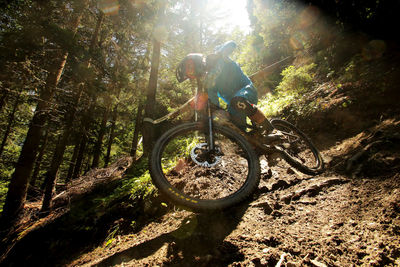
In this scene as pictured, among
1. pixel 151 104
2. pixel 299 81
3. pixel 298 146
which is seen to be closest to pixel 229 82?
pixel 298 146

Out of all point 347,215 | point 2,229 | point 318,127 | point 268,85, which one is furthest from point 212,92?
point 268,85

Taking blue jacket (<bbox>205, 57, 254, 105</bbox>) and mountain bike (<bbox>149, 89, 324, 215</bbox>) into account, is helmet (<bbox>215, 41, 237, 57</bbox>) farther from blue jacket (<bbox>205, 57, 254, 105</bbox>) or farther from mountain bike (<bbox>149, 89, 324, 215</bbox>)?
mountain bike (<bbox>149, 89, 324, 215</bbox>)

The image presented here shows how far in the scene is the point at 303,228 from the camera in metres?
1.64

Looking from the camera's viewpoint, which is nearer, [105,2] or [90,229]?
[90,229]

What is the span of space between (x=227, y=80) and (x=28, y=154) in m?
7.53

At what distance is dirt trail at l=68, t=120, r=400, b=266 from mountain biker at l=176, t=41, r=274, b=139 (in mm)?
1217

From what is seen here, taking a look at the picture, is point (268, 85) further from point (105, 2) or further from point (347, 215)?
point (347, 215)

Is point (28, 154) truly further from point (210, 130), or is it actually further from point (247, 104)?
point (247, 104)

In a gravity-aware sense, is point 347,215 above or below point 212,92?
below

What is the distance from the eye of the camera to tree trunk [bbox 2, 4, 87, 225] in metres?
6.13

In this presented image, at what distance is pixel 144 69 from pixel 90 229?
1014 centimetres

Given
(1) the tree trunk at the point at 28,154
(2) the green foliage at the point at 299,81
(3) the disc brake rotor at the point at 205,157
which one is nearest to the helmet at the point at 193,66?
(3) the disc brake rotor at the point at 205,157

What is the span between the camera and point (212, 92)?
3.13m

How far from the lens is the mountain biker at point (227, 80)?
2570mm
